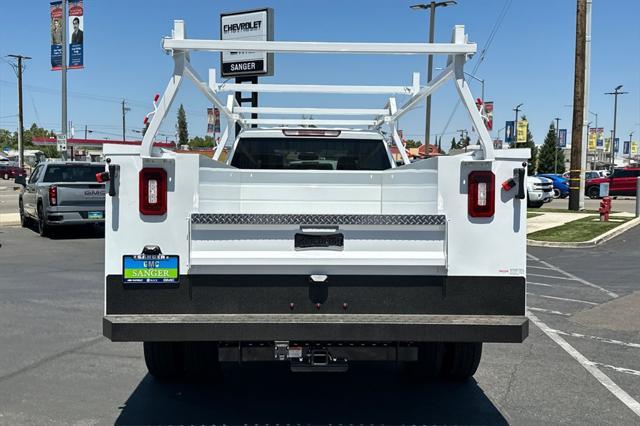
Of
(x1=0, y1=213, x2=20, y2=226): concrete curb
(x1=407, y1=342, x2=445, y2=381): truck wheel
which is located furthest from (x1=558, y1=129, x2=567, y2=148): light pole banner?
(x1=407, y1=342, x2=445, y2=381): truck wheel

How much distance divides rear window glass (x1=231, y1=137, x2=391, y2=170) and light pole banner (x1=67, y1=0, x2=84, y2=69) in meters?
23.9

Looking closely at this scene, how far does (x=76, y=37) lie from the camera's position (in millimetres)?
28281

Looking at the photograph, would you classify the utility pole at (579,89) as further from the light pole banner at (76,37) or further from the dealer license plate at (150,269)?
the dealer license plate at (150,269)

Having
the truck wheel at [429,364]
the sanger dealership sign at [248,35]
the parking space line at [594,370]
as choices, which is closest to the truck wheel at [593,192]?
the sanger dealership sign at [248,35]

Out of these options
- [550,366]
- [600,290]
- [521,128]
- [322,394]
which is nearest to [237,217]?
[322,394]

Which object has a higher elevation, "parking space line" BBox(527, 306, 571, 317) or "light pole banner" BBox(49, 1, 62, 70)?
"light pole banner" BBox(49, 1, 62, 70)

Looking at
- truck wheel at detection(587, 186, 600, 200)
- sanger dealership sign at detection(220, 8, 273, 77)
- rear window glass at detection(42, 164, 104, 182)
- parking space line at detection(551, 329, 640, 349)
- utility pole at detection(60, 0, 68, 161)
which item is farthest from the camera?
truck wheel at detection(587, 186, 600, 200)

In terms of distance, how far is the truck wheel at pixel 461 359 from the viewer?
200 inches

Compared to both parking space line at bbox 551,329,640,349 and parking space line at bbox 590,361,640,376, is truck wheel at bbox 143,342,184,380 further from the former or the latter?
parking space line at bbox 551,329,640,349

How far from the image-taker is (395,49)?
4039mm

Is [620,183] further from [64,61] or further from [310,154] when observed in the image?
[310,154]

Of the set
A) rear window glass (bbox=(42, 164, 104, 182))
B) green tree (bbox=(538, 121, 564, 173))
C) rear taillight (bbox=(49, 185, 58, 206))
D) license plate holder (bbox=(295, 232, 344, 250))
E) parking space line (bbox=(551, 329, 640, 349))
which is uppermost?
green tree (bbox=(538, 121, 564, 173))

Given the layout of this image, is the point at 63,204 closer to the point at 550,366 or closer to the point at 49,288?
the point at 49,288

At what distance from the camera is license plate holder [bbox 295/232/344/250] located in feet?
12.9
